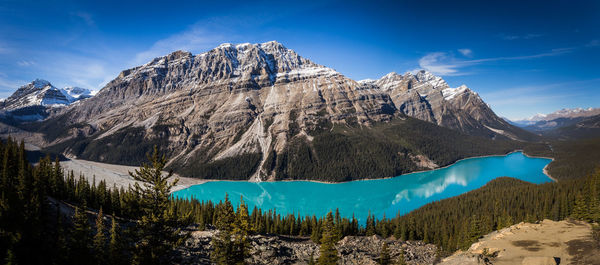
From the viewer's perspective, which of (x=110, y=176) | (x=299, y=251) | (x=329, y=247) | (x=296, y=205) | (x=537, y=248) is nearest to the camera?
(x=329, y=247)

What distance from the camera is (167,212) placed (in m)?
16.8

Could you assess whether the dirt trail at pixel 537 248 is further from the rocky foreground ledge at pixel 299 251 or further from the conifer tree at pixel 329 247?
the conifer tree at pixel 329 247

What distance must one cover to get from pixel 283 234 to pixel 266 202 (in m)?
60.1

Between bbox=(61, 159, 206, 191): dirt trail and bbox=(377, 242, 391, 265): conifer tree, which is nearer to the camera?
bbox=(377, 242, 391, 265): conifer tree

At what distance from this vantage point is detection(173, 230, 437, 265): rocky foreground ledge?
3862cm

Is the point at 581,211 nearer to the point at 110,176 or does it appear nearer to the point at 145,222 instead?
the point at 145,222

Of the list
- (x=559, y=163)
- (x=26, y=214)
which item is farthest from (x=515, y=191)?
(x=559, y=163)

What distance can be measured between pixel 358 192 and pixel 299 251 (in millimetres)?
99141

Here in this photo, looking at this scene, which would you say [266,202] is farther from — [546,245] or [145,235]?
[145,235]

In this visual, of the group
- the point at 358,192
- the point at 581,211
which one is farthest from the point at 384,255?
the point at 358,192

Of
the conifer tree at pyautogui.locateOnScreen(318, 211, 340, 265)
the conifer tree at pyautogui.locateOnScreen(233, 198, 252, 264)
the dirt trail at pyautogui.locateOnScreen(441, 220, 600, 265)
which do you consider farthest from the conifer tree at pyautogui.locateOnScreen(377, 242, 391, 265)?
the conifer tree at pyautogui.locateOnScreen(233, 198, 252, 264)

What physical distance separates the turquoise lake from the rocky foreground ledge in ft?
151

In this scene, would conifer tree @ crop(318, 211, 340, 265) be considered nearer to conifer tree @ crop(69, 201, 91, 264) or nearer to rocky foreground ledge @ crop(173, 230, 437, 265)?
rocky foreground ledge @ crop(173, 230, 437, 265)

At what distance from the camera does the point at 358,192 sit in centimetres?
13900
